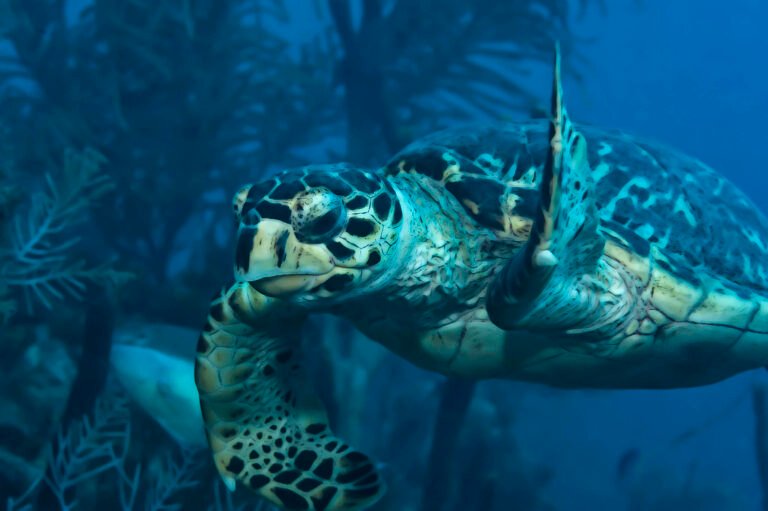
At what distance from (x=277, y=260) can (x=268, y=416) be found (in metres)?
1.04

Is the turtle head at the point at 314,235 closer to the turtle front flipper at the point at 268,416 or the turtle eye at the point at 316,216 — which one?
the turtle eye at the point at 316,216

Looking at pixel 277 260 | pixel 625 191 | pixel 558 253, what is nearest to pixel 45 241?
pixel 277 260

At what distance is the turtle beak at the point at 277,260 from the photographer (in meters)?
1.36

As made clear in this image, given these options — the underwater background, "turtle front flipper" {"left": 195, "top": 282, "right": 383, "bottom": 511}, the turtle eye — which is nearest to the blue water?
the underwater background

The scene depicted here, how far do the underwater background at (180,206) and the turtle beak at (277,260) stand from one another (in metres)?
1.65

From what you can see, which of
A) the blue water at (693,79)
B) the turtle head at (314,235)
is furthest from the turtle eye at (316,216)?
the blue water at (693,79)

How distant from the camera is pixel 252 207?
143 cm

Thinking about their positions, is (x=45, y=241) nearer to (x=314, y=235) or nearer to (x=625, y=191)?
(x=314, y=235)

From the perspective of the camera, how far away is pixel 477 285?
6.48 feet

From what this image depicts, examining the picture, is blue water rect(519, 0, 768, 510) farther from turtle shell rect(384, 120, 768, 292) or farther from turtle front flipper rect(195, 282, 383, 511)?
turtle front flipper rect(195, 282, 383, 511)

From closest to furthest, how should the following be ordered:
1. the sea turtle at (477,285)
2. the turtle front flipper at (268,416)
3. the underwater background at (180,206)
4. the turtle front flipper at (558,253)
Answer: the turtle front flipper at (558,253) < the sea turtle at (477,285) < the turtle front flipper at (268,416) < the underwater background at (180,206)

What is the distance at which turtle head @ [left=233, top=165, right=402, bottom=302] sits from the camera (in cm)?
137

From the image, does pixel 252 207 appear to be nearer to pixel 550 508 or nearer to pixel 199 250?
pixel 199 250

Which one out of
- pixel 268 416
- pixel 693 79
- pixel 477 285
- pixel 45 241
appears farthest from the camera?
pixel 693 79
